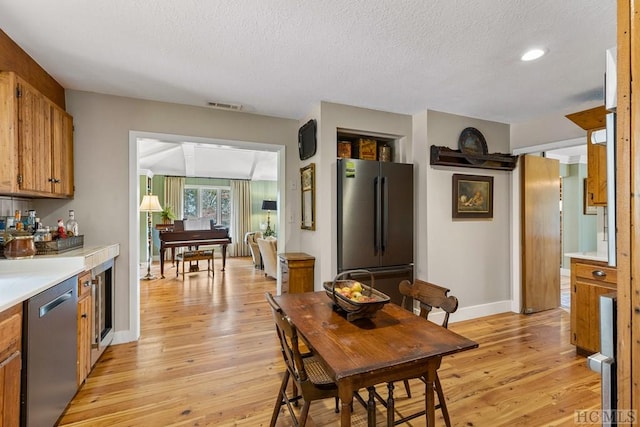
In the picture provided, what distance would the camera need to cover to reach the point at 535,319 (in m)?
3.76

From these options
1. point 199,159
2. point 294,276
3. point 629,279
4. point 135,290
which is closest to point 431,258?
point 294,276

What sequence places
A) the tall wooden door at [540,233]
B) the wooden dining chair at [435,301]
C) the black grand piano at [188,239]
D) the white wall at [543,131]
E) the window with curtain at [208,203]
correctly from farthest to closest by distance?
the window with curtain at [208,203], the black grand piano at [188,239], the tall wooden door at [540,233], the white wall at [543,131], the wooden dining chair at [435,301]

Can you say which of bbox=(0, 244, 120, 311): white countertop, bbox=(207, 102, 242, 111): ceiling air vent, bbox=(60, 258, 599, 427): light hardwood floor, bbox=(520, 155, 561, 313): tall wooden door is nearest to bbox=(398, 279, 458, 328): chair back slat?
bbox=(60, 258, 599, 427): light hardwood floor

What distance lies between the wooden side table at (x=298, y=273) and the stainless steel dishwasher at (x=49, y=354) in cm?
183

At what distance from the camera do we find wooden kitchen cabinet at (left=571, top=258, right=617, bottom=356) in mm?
2706

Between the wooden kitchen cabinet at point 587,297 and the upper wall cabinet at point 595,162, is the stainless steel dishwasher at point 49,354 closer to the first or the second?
the wooden kitchen cabinet at point 587,297

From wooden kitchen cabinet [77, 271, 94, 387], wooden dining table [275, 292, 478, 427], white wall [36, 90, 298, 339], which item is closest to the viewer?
wooden dining table [275, 292, 478, 427]

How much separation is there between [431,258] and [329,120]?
1.97 metres

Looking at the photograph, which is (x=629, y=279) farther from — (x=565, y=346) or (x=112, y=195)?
(x=112, y=195)

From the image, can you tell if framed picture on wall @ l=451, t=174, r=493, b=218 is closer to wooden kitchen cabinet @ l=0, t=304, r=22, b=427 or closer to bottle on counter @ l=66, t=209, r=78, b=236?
wooden kitchen cabinet @ l=0, t=304, r=22, b=427

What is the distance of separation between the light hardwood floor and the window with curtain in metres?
5.40

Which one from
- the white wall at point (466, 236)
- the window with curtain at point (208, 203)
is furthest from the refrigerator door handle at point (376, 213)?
the window with curtain at point (208, 203)

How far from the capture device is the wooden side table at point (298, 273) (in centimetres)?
330

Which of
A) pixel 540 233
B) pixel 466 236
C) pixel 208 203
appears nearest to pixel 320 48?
pixel 466 236
